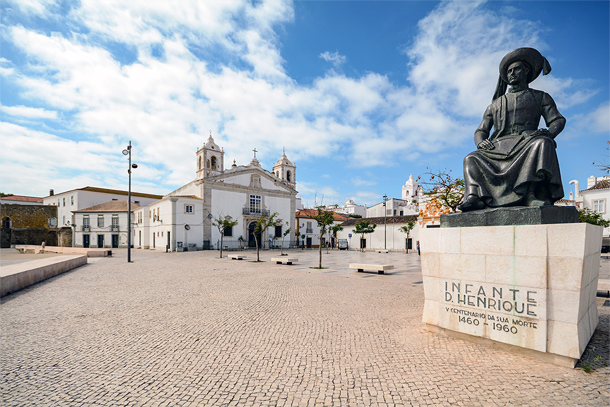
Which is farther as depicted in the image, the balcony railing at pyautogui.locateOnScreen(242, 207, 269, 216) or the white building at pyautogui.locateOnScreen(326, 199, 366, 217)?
the white building at pyautogui.locateOnScreen(326, 199, 366, 217)

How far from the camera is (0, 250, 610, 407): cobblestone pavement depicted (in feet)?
9.89

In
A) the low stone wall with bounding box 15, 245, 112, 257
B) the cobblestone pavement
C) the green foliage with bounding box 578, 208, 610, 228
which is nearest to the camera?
the cobblestone pavement

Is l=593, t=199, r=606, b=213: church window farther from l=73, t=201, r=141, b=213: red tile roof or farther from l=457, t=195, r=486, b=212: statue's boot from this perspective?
l=73, t=201, r=141, b=213: red tile roof

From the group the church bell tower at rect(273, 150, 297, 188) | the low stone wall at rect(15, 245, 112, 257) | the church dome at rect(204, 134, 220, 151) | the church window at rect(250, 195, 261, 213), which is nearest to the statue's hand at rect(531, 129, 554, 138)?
the low stone wall at rect(15, 245, 112, 257)

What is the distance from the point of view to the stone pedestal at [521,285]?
3543 mm

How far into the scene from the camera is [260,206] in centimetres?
3881

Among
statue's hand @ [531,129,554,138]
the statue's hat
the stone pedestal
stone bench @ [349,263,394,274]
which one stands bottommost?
stone bench @ [349,263,394,274]

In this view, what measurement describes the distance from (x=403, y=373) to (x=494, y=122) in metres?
4.14

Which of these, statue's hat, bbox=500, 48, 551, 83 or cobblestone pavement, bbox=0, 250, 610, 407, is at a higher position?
statue's hat, bbox=500, 48, 551, 83

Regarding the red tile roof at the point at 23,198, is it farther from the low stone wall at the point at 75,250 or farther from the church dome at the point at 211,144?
the church dome at the point at 211,144

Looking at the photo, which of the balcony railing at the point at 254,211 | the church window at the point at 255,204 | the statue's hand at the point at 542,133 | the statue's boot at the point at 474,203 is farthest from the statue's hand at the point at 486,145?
the church window at the point at 255,204

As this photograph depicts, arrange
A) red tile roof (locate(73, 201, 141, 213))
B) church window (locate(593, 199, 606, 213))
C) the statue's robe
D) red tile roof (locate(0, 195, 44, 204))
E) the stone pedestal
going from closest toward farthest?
the stone pedestal, the statue's robe, church window (locate(593, 199, 606, 213)), red tile roof (locate(73, 201, 141, 213)), red tile roof (locate(0, 195, 44, 204))

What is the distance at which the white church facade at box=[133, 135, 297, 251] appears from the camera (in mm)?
31750

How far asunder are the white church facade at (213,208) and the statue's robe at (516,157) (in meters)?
29.5
